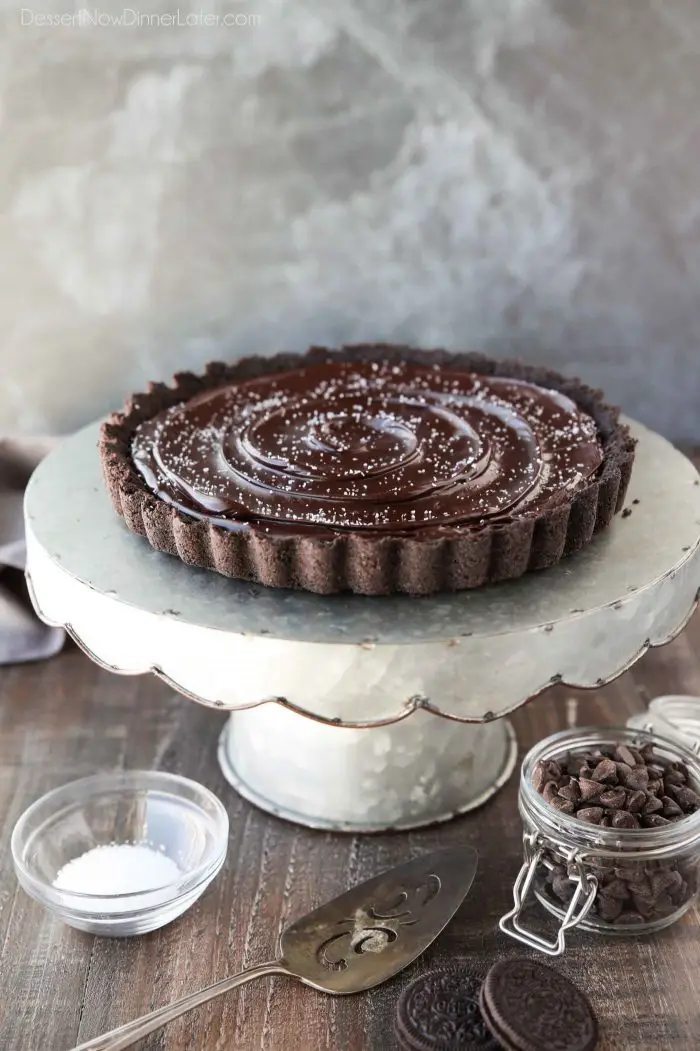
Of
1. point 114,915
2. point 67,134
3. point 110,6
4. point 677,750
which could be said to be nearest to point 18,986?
point 114,915

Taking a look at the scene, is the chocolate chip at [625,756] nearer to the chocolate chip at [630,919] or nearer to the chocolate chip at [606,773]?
the chocolate chip at [606,773]

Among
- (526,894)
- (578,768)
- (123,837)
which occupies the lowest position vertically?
(123,837)

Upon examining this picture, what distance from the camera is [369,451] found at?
158 cm

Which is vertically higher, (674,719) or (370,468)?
(370,468)

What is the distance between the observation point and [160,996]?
4.39 feet

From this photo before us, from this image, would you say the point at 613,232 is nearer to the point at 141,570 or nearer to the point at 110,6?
the point at 110,6

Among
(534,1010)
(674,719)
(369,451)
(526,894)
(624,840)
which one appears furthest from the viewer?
(674,719)

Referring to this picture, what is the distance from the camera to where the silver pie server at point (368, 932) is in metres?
1.32

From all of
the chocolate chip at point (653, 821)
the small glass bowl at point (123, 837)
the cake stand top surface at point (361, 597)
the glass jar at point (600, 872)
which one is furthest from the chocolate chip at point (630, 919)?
the small glass bowl at point (123, 837)

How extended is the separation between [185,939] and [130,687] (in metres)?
0.63

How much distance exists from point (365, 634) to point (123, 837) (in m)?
0.57

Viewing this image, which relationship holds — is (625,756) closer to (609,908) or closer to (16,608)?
(609,908)

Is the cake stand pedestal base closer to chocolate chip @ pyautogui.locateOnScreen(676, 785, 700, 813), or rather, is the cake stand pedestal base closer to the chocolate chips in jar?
the chocolate chips in jar

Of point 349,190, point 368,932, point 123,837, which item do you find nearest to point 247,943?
point 368,932
